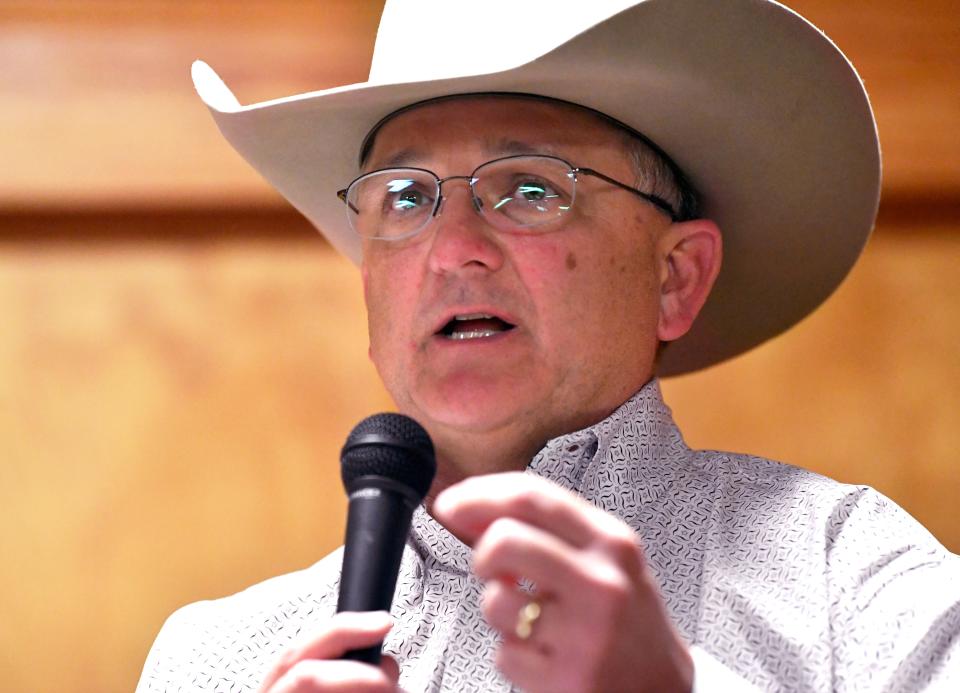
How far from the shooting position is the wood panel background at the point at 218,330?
68.1 inches

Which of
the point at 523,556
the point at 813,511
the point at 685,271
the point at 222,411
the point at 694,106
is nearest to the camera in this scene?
the point at 523,556

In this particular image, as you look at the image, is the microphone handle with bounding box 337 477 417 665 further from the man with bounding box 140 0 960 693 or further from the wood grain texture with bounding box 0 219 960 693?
the wood grain texture with bounding box 0 219 960 693

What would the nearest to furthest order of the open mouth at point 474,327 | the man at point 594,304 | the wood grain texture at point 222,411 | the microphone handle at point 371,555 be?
the microphone handle at point 371,555 < the man at point 594,304 < the open mouth at point 474,327 < the wood grain texture at point 222,411

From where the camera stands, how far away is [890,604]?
107 centimetres

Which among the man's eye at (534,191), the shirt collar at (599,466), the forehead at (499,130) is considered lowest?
the shirt collar at (599,466)

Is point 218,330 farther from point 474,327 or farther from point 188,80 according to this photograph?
point 474,327

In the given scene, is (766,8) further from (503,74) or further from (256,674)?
(256,674)

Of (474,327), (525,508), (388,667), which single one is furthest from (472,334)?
(525,508)

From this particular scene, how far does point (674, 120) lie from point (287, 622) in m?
0.68

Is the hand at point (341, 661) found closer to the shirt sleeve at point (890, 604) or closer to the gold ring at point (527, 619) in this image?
the gold ring at point (527, 619)

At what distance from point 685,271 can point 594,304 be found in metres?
0.19

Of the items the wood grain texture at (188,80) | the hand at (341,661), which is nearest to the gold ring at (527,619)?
the hand at (341,661)

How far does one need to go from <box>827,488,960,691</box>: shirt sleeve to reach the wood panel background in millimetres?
599

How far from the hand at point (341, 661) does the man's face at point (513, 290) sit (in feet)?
1.41
